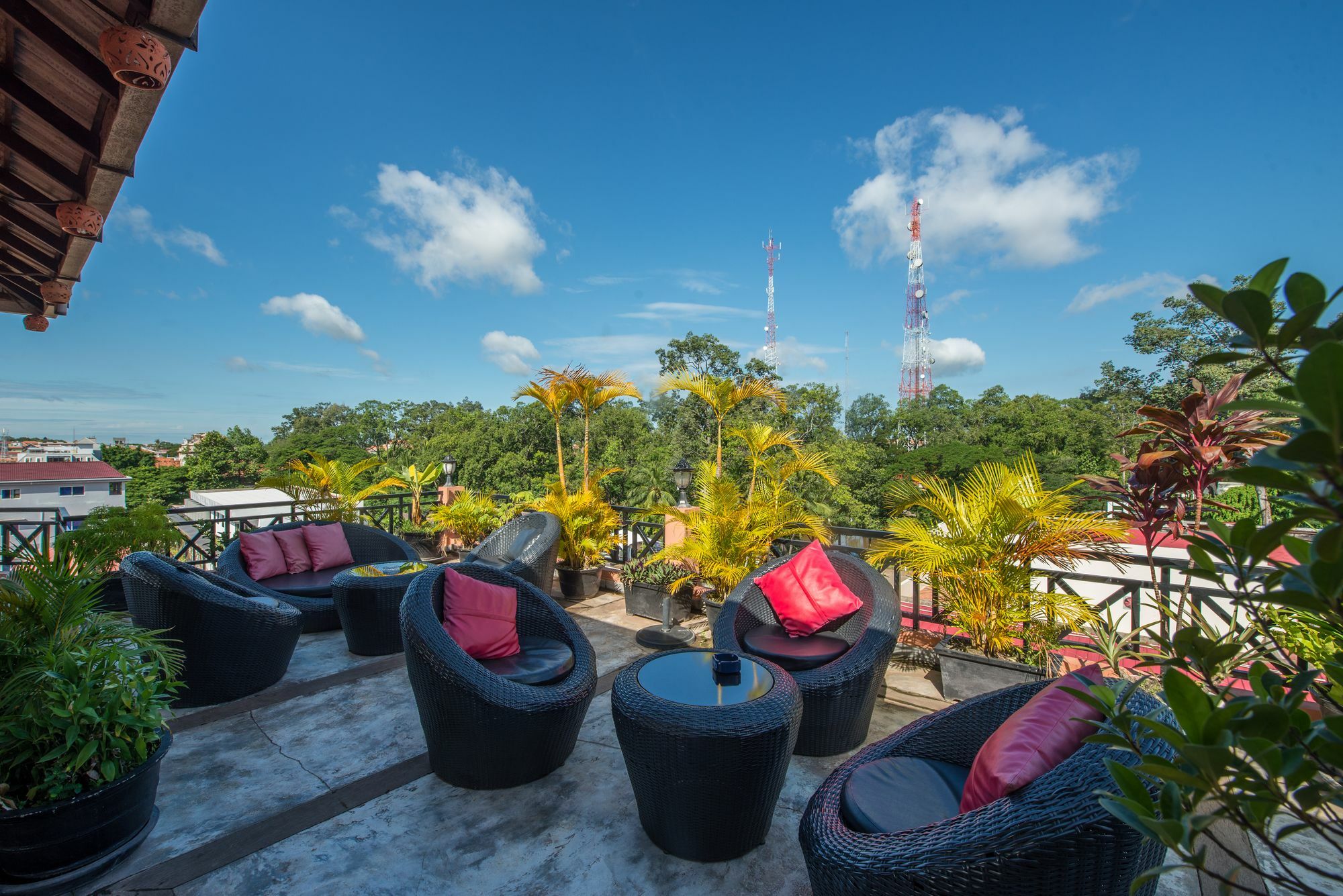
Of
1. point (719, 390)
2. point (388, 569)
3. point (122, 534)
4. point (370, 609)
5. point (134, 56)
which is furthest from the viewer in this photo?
point (719, 390)

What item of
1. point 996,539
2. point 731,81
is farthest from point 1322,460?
point 731,81

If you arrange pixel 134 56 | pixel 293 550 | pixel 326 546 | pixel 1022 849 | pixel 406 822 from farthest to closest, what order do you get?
pixel 326 546
pixel 293 550
pixel 406 822
pixel 134 56
pixel 1022 849

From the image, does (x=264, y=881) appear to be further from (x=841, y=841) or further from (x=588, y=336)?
(x=588, y=336)

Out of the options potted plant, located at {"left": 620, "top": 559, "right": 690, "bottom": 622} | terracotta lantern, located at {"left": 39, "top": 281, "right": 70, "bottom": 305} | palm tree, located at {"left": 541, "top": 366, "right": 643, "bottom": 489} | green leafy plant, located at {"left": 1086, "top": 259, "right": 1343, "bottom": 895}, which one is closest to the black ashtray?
green leafy plant, located at {"left": 1086, "top": 259, "right": 1343, "bottom": 895}

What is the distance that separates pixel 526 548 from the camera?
480 centimetres

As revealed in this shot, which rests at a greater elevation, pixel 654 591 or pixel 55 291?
pixel 55 291

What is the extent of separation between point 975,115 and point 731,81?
254 inches

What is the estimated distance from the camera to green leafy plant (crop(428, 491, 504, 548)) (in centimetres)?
→ 682

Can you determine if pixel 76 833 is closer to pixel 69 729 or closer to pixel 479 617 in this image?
pixel 69 729

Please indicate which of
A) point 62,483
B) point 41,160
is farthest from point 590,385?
point 62,483

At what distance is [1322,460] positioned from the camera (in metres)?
0.47

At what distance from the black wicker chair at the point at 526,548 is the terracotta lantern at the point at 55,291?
3069mm

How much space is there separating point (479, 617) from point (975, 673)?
2520 mm

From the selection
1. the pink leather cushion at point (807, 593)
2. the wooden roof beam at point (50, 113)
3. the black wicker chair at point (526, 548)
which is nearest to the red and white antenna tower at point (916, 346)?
the black wicker chair at point (526, 548)
